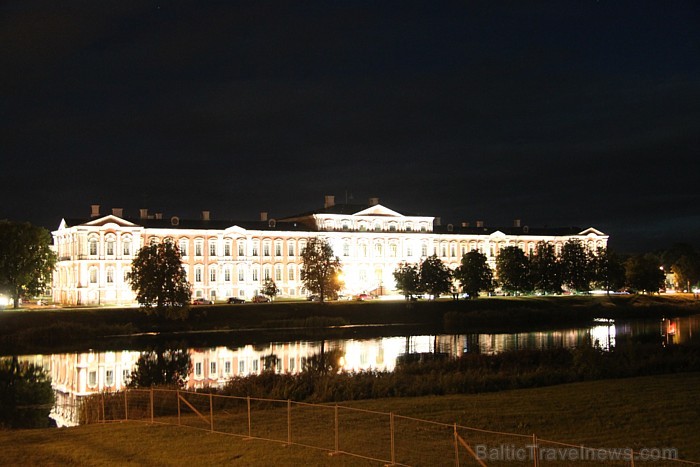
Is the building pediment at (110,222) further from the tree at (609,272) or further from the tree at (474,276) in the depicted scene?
the tree at (609,272)

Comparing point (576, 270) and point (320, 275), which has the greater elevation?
point (320, 275)

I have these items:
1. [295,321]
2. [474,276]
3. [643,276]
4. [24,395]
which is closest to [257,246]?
[474,276]

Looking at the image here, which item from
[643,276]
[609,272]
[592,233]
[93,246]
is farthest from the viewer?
[592,233]

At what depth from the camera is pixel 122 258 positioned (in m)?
93.3

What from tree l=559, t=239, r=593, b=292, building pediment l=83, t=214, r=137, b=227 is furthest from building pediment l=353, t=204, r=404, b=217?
building pediment l=83, t=214, r=137, b=227

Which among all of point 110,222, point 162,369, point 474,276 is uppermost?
point 110,222

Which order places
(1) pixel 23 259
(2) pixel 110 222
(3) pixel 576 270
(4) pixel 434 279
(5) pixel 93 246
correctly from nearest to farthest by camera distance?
(1) pixel 23 259 < (5) pixel 93 246 < (2) pixel 110 222 < (4) pixel 434 279 < (3) pixel 576 270

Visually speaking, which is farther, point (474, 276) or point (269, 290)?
point (474, 276)

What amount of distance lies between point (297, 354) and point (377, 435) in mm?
33146

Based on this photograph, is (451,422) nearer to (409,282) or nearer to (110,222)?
(409,282)

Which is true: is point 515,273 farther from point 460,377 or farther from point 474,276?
point 460,377

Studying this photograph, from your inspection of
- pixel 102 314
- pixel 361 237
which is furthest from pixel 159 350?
pixel 361 237

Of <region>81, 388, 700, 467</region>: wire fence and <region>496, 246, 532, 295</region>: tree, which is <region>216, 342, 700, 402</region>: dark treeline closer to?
<region>81, 388, 700, 467</region>: wire fence

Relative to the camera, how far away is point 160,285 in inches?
2758
